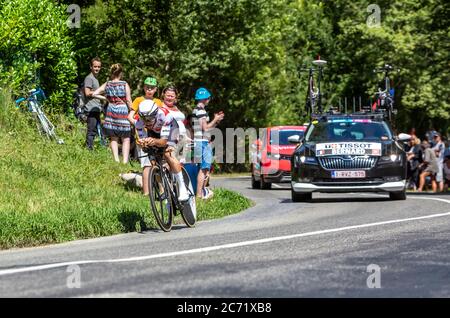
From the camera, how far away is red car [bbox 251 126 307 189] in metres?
27.0

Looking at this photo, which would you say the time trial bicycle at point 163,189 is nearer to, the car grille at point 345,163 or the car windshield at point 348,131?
the car grille at point 345,163

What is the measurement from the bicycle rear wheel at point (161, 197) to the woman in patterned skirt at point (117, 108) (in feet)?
16.9

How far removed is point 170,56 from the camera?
143ft

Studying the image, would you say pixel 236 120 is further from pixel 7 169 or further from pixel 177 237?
pixel 177 237

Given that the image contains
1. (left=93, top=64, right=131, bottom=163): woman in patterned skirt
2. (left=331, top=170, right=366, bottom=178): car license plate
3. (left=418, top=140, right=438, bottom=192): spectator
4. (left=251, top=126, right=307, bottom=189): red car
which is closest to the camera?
(left=93, top=64, right=131, bottom=163): woman in patterned skirt

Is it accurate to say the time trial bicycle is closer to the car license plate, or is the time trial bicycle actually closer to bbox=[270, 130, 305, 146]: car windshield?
the car license plate

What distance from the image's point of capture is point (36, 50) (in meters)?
21.2

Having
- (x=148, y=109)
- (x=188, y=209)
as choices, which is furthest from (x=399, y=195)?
(x=148, y=109)

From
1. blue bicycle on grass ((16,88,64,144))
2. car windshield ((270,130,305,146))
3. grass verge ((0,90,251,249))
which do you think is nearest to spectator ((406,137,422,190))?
car windshield ((270,130,305,146))

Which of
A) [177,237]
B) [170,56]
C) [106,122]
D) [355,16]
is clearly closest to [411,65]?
[355,16]

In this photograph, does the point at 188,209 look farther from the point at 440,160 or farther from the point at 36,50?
the point at 440,160

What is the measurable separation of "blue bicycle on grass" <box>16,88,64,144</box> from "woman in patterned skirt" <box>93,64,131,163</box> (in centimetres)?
112

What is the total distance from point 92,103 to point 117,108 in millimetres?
1658

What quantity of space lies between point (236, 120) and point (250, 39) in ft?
14.7
